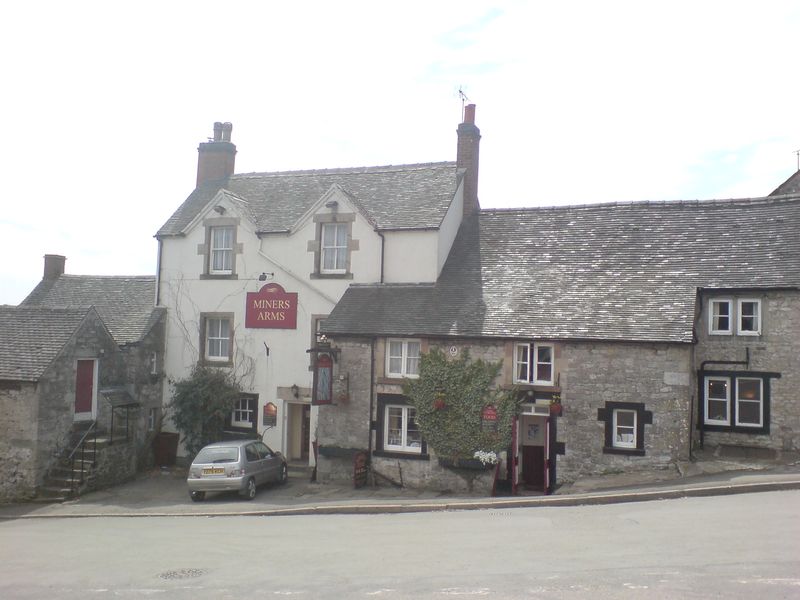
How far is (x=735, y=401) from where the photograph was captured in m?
17.2

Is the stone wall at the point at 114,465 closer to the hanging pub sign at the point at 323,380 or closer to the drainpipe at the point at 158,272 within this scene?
the drainpipe at the point at 158,272

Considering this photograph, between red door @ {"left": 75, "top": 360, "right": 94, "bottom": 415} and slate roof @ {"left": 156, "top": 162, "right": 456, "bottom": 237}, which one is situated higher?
slate roof @ {"left": 156, "top": 162, "right": 456, "bottom": 237}

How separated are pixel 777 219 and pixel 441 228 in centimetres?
905

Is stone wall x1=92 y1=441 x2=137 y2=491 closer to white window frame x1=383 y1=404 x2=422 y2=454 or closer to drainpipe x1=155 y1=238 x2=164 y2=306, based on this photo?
drainpipe x1=155 y1=238 x2=164 y2=306

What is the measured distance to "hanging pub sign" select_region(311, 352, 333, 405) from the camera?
1889cm

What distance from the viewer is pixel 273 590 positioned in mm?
8727

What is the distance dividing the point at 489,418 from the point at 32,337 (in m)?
13.0

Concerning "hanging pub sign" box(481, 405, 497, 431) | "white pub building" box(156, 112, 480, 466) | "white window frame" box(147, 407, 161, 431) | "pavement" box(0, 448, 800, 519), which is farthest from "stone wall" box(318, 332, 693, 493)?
"white window frame" box(147, 407, 161, 431)

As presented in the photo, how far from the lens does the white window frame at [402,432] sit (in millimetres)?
18719

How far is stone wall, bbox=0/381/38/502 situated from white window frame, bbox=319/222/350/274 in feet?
28.7

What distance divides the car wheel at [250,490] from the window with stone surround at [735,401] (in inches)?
452

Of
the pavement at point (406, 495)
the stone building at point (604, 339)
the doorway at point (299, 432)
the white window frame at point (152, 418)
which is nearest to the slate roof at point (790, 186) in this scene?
the stone building at point (604, 339)

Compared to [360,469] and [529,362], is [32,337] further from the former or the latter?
[529,362]

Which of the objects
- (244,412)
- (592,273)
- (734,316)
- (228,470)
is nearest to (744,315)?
(734,316)
